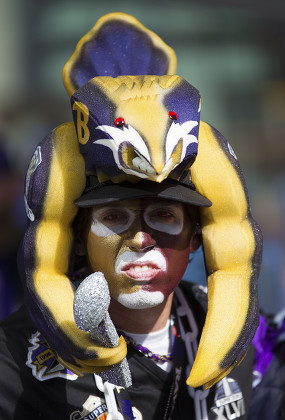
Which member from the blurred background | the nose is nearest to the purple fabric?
the nose

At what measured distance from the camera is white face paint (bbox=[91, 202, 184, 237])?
6.89 ft

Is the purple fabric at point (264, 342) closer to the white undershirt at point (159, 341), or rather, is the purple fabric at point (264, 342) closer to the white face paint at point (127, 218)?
the white undershirt at point (159, 341)

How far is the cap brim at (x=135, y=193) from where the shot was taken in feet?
6.61

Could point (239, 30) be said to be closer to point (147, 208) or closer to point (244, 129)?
point (244, 129)

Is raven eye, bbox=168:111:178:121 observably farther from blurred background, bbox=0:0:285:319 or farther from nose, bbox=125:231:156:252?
blurred background, bbox=0:0:285:319

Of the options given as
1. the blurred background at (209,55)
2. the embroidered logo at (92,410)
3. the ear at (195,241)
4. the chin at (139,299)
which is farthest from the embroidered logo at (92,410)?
the blurred background at (209,55)

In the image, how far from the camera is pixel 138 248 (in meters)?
2.05

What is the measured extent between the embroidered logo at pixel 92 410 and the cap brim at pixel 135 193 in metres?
0.59

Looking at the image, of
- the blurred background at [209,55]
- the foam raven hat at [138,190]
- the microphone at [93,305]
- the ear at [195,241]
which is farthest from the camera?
the blurred background at [209,55]

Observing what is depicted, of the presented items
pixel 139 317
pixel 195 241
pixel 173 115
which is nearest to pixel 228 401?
pixel 139 317

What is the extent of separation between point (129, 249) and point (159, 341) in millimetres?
426

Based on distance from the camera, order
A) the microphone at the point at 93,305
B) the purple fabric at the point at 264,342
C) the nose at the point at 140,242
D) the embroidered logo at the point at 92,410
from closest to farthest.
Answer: the microphone at the point at 93,305
the nose at the point at 140,242
the embroidered logo at the point at 92,410
the purple fabric at the point at 264,342

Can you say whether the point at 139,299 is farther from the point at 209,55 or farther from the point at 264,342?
the point at 209,55

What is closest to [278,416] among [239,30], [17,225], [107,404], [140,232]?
[107,404]
